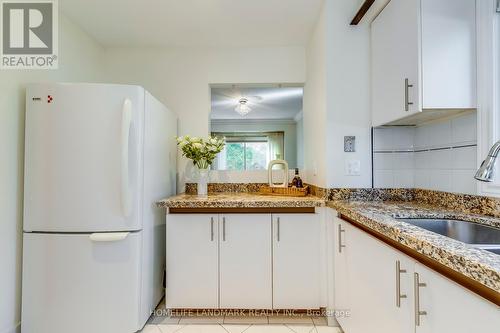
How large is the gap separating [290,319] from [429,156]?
1.48 metres

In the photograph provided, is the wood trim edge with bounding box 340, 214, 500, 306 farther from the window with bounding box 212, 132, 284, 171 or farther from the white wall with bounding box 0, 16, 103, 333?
the white wall with bounding box 0, 16, 103, 333

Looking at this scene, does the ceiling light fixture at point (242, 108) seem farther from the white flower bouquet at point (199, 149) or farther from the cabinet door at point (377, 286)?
the cabinet door at point (377, 286)

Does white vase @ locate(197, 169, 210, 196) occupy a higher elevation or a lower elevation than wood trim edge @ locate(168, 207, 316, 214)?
higher

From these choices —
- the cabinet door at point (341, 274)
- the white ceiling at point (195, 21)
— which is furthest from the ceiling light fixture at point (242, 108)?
the cabinet door at point (341, 274)

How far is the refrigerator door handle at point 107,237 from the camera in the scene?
1.68 metres

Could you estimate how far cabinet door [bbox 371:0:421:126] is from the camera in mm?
1428

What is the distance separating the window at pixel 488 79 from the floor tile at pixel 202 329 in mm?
1761

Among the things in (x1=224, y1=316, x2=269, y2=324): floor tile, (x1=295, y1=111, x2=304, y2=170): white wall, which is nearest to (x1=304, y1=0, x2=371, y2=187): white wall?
(x1=295, y1=111, x2=304, y2=170): white wall

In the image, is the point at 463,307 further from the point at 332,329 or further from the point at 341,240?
the point at 332,329

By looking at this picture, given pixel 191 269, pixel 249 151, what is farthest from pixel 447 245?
pixel 249 151

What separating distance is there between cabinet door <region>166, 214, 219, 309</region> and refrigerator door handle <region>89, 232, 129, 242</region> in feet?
1.12

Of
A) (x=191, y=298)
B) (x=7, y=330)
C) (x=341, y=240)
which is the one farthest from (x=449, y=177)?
(x=7, y=330)

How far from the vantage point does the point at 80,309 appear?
5.55 ft

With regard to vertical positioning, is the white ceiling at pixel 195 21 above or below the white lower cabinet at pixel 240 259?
above
